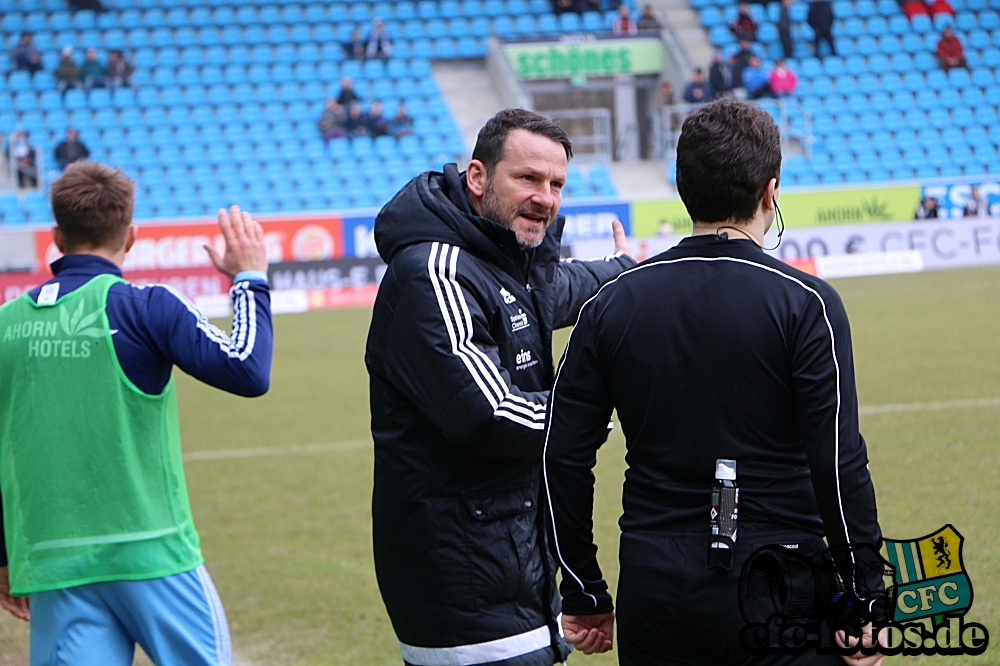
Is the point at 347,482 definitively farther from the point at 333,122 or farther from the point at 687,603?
the point at 333,122

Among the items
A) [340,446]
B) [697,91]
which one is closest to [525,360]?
[340,446]

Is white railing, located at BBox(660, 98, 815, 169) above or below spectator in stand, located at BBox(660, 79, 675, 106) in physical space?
below

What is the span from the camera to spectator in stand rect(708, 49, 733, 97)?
95.1 feet

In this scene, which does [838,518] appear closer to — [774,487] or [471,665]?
[774,487]

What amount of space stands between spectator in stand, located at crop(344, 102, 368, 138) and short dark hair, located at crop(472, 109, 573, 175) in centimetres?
2600

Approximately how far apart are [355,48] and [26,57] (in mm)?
7805

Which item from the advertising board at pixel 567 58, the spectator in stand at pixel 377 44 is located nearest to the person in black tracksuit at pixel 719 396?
the advertising board at pixel 567 58

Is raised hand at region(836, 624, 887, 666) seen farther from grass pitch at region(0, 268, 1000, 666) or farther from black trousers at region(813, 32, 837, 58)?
black trousers at region(813, 32, 837, 58)

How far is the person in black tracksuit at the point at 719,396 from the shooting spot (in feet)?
7.84

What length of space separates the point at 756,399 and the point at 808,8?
109 ft

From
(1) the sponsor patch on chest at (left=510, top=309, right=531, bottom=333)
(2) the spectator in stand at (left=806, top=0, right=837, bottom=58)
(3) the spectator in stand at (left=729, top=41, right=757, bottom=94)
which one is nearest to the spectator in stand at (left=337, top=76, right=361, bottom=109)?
(3) the spectator in stand at (left=729, top=41, right=757, bottom=94)

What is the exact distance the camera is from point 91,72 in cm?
2773

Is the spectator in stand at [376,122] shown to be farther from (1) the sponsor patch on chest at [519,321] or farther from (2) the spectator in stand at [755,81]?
(1) the sponsor patch on chest at [519,321]

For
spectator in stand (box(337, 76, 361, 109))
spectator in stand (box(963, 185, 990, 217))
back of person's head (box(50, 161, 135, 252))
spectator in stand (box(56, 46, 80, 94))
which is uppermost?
spectator in stand (box(56, 46, 80, 94))
